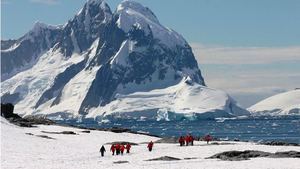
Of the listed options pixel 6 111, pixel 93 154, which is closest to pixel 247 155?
pixel 93 154

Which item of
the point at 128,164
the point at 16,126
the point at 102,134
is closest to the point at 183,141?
the point at 128,164

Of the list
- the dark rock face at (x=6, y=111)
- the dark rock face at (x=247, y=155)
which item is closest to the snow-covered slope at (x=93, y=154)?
the dark rock face at (x=247, y=155)

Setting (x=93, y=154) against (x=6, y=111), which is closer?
(x=93, y=154)

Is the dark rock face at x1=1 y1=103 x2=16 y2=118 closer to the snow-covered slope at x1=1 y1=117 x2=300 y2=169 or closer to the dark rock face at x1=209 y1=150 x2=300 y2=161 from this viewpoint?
the snow-covered slope at x1=1 y1=117 x2=300 y2=169

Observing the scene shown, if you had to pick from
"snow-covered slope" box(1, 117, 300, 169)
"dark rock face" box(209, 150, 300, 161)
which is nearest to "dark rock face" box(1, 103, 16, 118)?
"snow-covered slope" box(1, 117, 300, 169)

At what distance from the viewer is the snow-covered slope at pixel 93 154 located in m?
56.8

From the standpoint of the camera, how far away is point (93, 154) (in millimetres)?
72812

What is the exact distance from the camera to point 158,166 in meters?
56.4

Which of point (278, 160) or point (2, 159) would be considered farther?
point (2, 159)

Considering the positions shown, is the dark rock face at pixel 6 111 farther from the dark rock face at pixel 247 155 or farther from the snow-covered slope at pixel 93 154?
the dark rock face at pixel 247 155

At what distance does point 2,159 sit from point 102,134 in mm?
39549

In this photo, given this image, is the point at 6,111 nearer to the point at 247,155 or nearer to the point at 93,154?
the point at 93,154

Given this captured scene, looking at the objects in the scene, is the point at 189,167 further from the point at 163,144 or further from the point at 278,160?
the point at 163,144

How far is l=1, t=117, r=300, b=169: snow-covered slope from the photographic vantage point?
56.8 m
